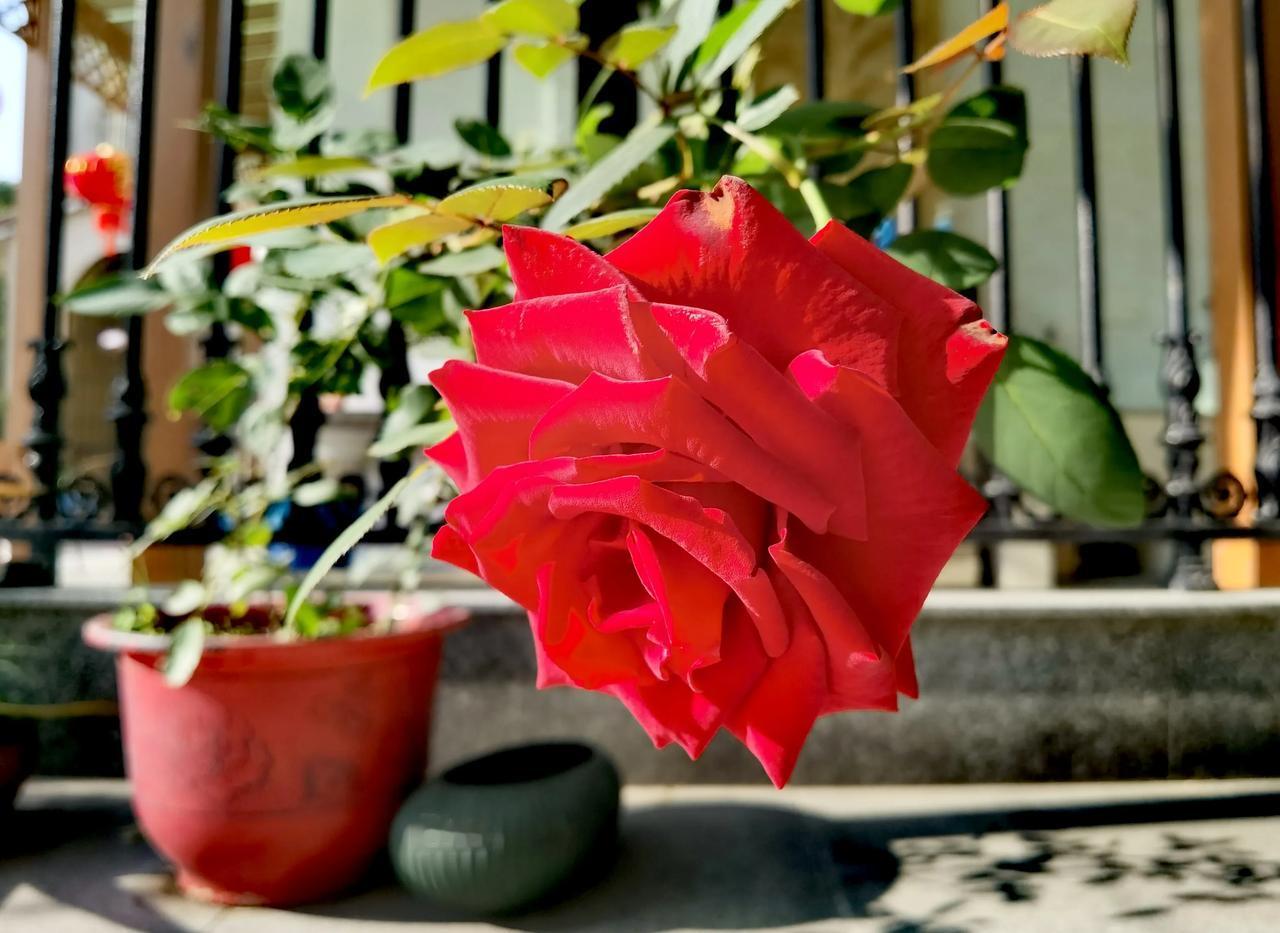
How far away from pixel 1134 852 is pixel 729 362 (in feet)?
2.84

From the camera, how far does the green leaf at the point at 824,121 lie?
44 centimetres

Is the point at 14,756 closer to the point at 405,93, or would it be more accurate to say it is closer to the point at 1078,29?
the point at 405,93

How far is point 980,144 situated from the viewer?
455mm

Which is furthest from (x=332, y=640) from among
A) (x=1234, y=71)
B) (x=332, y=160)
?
(x=1234, y=71)

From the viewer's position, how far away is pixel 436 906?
75 centimetres

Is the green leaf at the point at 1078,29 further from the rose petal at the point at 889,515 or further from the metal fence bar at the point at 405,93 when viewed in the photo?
the metal fence bar at the point at 405,93

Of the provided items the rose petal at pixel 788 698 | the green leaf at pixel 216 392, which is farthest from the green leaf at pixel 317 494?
the rose petal at pixel 788 698

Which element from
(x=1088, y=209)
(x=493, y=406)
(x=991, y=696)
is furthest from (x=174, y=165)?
(x=493, y=406)

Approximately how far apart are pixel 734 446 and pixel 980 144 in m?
0.35

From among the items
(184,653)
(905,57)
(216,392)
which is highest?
(905,57)

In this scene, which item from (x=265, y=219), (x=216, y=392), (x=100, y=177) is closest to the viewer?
(x=265, y=219)

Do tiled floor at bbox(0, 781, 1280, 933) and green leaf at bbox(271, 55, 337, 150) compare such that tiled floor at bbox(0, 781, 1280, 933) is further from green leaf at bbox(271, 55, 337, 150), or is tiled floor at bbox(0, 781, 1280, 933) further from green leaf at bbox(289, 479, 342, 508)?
green leaf at bbox(271, 55, 337, 150)

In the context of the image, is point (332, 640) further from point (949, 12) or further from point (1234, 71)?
point (949, 12)

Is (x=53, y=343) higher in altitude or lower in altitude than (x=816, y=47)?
lower
